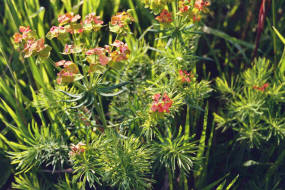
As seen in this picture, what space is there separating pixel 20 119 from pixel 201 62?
2.81 feet

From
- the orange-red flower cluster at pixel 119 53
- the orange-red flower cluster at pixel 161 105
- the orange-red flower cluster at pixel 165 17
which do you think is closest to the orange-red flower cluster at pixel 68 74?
the orange-red flower cluster at pixel 119 53

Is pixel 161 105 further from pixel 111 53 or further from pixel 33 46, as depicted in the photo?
pixel 33 46

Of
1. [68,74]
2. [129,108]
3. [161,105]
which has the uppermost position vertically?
[68,74]

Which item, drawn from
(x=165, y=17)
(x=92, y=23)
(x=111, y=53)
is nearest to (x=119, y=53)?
(x=111, y=53)

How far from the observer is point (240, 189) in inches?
50.6

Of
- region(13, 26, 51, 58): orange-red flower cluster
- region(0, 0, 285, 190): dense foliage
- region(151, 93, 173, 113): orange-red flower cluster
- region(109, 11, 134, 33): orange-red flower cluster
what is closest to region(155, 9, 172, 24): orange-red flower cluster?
region(0, 0, 285, 190): dense foliage

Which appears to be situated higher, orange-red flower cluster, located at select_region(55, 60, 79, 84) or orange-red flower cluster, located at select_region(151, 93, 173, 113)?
orange-red flower cluster, located at select_region(55, 60, 79, 84)

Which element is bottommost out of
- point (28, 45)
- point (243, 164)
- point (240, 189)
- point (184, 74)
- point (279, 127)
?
point (240, 189)

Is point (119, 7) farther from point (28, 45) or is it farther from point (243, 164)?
point (243, 164)

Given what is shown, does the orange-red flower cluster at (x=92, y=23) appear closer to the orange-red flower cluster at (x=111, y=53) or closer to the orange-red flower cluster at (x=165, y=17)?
the orange-red flower cluster at (x=111, y=53)

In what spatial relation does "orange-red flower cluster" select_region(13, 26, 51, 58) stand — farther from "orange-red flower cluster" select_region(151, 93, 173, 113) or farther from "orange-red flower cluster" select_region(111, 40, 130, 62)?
"orange-red flower cluster" select_region(151, 93, 173, 113)

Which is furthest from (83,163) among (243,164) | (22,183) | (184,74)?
(243,164)

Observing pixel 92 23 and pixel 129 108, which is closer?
pixel 92 23

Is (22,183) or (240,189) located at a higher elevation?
(22,183)
